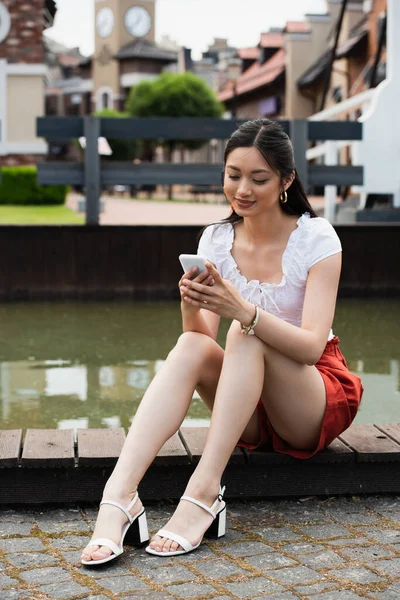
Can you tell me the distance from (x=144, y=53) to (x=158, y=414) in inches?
2494

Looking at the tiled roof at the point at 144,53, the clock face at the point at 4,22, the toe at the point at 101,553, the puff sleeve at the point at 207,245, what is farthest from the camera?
the tiled roof at the point at 144,53

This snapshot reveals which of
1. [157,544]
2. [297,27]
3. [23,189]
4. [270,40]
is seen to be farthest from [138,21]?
[157,544]

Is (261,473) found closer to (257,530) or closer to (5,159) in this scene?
(257,530)

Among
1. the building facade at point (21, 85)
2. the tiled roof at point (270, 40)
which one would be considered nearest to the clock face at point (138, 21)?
the tiled roof at point (270, 40)

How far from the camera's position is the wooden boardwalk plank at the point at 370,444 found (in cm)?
281

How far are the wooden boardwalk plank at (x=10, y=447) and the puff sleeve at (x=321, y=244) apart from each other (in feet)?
3.34

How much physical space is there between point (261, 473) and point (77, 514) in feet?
1.83

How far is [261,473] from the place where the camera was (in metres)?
2.79

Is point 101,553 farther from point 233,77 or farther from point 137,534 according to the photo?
point 233,77

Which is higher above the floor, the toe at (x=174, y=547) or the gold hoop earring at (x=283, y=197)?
the gold hoop earring at (x=283, y=197)

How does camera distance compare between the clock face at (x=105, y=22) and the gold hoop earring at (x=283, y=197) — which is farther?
the clock face at (x=105, y=22)

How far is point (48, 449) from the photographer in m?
2.73

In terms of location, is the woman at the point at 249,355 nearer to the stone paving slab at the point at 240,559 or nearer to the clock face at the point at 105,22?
the stone paving slab at the point at 240,559

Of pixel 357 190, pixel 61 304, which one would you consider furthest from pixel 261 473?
pixel 357 190
